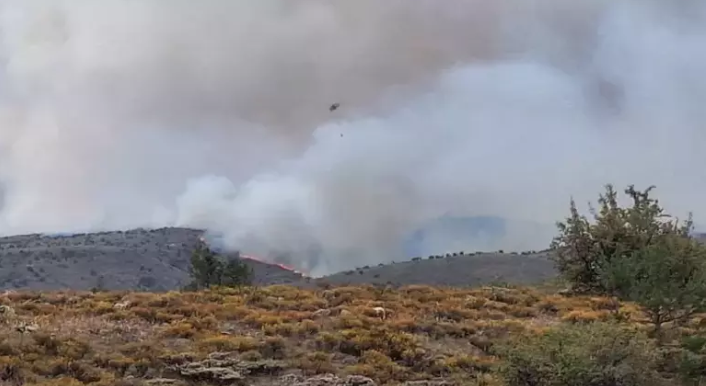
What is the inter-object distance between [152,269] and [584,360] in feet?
475

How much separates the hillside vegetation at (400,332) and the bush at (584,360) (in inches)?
1.2

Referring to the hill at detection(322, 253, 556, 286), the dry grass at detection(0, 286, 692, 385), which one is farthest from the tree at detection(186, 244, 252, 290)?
the hill at detection(322, 253, 556, 286)

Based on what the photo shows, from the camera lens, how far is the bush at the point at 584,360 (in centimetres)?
1631

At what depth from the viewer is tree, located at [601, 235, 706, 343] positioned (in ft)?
71.3

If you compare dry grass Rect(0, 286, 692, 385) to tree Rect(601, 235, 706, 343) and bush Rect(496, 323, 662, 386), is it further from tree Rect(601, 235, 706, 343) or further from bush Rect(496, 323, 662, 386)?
bush Rect(496, 323, 662, 386)

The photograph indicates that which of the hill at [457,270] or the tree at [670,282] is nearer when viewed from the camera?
the tree at [670,282]

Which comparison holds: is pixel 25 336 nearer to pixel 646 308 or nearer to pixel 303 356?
pixel 303 356

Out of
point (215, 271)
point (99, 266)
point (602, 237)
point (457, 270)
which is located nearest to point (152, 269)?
point (99, 266)

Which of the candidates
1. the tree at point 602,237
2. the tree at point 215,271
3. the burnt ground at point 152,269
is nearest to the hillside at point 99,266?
the burnt ground at point 152,269

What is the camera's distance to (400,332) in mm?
24141

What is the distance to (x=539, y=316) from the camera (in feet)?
94.9

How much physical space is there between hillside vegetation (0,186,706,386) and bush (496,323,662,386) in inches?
1.2

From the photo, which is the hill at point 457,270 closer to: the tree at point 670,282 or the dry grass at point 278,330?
the dry grass at point 278,330

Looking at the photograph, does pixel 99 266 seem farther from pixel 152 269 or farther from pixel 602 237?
pixel 602 237
